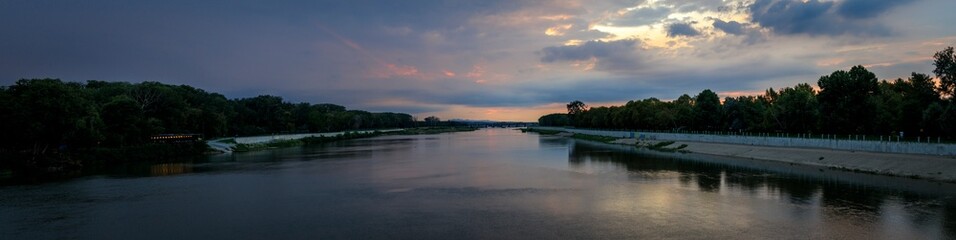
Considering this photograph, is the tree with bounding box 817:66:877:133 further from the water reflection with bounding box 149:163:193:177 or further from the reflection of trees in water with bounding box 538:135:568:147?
the water reflection with bounding box 149:163:193:177

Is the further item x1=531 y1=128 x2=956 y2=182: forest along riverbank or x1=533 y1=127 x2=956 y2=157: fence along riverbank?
x1=533 y1=127 x2=956 y2=157: fence along riverbank

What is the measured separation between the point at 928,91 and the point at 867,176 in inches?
779

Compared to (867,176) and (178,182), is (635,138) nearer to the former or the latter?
(867,176)

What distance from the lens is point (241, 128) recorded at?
97.9 meters

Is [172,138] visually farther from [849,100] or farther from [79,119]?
[849,100]

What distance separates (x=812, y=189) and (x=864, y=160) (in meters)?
11.0

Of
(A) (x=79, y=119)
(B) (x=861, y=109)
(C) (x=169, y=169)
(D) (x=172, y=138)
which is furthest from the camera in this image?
(D) (x=172, y=138)

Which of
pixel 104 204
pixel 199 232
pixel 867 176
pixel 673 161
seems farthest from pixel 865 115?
pixel 104 204

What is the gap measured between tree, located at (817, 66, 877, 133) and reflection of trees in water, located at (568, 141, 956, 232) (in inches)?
682

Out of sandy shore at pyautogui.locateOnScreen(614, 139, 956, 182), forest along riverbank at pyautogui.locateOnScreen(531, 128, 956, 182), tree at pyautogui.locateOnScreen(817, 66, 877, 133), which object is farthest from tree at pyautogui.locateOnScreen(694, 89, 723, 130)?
sandy shore at pyautogui.locateOnScreen(614, 139, 956, 182)

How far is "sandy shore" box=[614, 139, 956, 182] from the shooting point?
28594 mm

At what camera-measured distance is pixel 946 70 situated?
4066 centimetres

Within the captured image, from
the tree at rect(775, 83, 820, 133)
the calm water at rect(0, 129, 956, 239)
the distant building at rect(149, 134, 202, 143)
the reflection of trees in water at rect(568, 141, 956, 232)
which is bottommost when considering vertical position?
the calm water at rect(0, 129, 956, 239)

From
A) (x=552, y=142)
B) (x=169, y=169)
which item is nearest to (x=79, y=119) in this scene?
(x=169, y=169)
